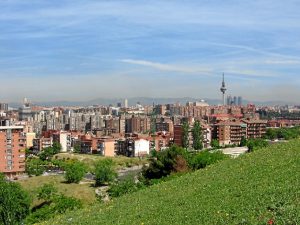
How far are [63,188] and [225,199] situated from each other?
38.7 m

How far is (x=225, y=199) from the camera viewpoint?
9.61 m

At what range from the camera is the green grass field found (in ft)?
138

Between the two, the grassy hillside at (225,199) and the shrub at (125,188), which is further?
the shrub at (125,188)

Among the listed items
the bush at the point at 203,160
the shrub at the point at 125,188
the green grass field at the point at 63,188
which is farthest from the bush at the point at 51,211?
the green grass field at the point at 63,188

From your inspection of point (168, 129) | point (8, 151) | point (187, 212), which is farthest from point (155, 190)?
point (168, 129)

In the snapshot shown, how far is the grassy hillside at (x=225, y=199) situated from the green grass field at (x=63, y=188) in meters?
27.6

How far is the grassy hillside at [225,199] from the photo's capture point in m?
8.05

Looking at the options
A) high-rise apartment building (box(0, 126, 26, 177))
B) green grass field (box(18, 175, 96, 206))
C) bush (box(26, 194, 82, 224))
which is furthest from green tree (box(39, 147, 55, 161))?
bush (box(26, 194, 82, 224))

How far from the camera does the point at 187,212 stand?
9.22 meters

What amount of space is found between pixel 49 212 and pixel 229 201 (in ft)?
45.4

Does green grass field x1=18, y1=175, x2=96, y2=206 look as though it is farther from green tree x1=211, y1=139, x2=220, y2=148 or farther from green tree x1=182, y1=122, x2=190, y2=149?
green tree x1=211, y1=139, x2=220, y2=148

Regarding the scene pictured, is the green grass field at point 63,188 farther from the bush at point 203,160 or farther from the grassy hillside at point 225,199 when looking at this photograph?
the grassy hillside at point 225,199

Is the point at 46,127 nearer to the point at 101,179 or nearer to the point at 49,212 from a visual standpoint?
the point at 101,179

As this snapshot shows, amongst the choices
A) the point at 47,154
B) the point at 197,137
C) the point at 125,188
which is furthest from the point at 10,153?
the point at 125,188
